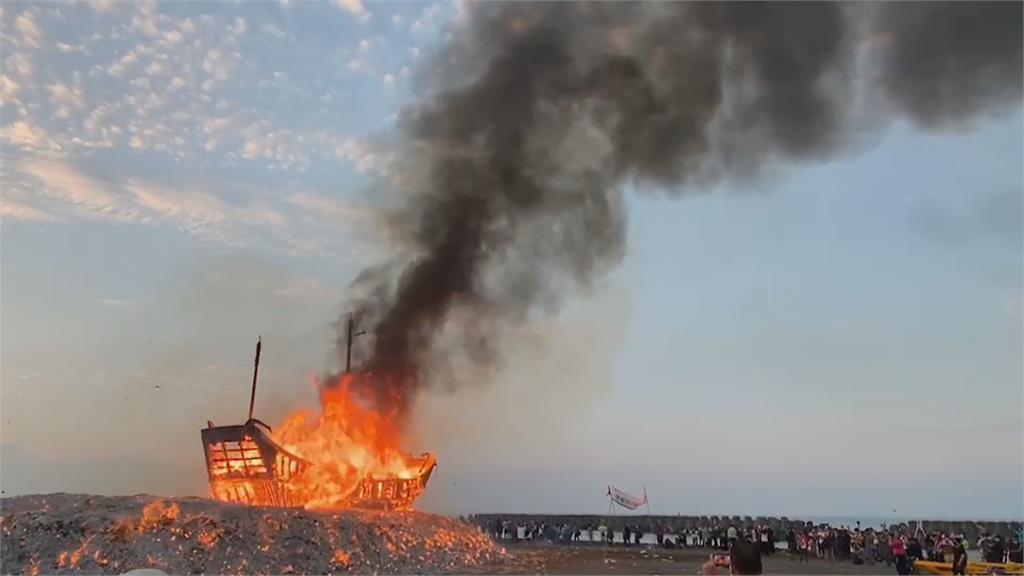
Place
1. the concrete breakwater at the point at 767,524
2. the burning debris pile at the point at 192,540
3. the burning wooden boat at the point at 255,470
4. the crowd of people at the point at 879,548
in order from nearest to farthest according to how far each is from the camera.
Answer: the burning debris pile at the point at 192,540 → the burning wooden boat at the point at 255,470 → the crowd of people at the point at 879,548 → the concrete breakwater at the point at 767,524

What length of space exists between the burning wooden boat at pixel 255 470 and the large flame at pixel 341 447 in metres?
0.33

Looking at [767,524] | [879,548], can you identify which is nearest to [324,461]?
[879,548]

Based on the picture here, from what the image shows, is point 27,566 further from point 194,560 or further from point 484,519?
point 484,519

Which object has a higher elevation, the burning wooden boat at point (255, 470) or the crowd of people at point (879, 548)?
the burning wooden boat at point (255, 470)

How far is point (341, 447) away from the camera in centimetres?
3400

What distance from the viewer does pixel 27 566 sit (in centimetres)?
2195

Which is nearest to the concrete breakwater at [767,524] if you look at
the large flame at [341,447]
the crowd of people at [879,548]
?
the crowd of people at [879,548]

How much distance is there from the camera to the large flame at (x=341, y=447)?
3161 centimetres

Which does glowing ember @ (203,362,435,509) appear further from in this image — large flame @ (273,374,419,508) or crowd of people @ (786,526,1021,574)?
crowd of people @ (786,526,1021,574)

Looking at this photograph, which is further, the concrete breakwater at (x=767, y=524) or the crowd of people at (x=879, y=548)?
the concrete breakwater at (x=767, y=524)

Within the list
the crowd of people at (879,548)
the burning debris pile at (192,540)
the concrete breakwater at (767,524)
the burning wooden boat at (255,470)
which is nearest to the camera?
the burning debris pile at (192,540)

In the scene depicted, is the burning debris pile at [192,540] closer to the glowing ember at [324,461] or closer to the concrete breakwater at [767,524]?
the glowing ember at [324,461]

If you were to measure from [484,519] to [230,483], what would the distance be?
4072 centimetres

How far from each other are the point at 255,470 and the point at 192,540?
6.63 metres
